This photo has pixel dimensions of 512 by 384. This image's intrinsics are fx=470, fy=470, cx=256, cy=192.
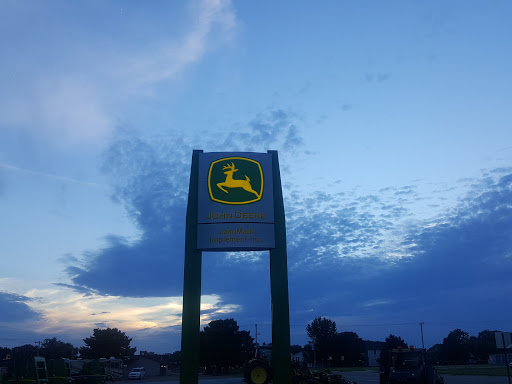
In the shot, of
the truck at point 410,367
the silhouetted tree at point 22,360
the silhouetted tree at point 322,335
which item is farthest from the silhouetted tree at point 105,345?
the truck at point 410,367

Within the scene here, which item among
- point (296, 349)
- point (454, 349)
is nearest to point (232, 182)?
point (454, 349)

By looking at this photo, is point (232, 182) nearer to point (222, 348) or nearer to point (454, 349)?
point (222, 348)

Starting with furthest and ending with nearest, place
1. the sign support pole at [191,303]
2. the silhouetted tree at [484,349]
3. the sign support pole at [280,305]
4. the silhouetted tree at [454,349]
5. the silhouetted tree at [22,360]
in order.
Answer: the silhouetted tree at [484,349], the silhouetted tree at [454,349], the silhouetted tree at [22,360], the sign support pole at [280,305], the sign support pole at [191,303]

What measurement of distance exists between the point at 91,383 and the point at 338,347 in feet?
266

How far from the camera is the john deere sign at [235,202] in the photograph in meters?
17.3

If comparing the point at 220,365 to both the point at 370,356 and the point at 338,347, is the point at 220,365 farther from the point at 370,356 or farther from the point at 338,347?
the point at 370,356

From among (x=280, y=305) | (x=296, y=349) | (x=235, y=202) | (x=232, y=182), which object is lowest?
(x=296, y=349)

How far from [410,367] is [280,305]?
981cm

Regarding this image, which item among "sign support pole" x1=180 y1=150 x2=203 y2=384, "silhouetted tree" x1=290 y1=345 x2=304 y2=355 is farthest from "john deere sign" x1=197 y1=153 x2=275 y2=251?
"silhouetted tree" x1=290 y1=345 x2=304 y2=355

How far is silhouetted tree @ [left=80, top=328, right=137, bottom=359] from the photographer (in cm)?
9325

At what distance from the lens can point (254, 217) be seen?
17641 mm

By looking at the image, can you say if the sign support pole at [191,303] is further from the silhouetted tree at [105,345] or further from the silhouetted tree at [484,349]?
the silhouetted tree at [484,349]

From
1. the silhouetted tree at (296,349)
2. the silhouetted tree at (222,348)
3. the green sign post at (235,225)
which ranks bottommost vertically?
the silhouetted tree at (296,349)

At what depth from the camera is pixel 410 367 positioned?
22.6 metres
